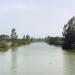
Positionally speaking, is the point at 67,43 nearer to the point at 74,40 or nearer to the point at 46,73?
the point at 74,40

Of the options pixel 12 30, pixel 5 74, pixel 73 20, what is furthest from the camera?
pixel 12 30

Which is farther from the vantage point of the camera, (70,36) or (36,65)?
(70,36)

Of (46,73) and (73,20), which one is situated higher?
(73,20)

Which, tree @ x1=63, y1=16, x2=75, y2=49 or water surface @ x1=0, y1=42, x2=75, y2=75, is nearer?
water surface @ x1=0, y1=42, x2=75, y2=75

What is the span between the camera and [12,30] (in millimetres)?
99312

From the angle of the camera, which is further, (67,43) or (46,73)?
(67,43)

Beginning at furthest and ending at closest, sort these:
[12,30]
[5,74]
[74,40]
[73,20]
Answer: [12,30], [73,20], [74,40], [5,74]

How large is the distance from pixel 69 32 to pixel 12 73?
4784 centimetres

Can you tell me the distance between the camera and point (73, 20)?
68.4m

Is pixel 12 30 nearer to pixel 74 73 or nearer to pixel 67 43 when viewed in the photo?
pixel 67 43

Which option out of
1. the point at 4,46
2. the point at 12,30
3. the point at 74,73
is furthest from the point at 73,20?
the point at 74,73

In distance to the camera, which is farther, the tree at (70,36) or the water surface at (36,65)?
the tree at (70,36)

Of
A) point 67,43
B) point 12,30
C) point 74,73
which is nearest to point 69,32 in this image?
point 67,43

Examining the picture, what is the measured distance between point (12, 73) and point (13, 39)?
8117 cm
